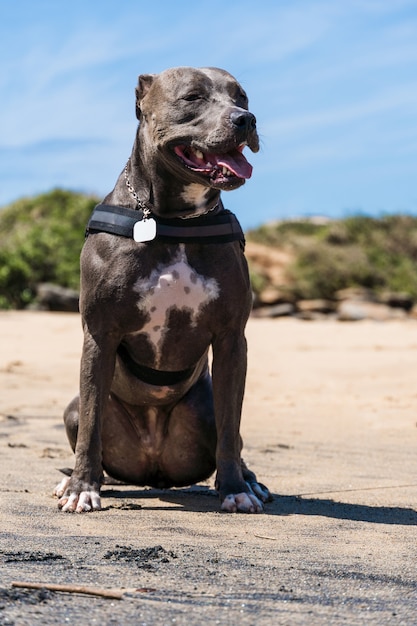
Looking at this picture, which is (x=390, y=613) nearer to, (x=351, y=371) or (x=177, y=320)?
(x=177, y=320)

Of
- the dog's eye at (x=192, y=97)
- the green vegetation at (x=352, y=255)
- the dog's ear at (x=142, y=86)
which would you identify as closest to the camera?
the dog's eye at (x=192, y=97)

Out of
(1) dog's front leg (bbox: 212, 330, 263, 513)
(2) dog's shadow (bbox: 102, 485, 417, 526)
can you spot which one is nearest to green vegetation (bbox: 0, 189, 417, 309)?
(2) dog's shadow (bbox: 102, 485, 417, 526)

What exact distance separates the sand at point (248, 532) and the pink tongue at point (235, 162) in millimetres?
1639

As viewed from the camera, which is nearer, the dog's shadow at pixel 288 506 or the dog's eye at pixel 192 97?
the dog's shadow at pixel 288 506

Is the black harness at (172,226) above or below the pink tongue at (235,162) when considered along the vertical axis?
below

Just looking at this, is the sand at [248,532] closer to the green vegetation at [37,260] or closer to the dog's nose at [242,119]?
the dog's nose at [242,119]

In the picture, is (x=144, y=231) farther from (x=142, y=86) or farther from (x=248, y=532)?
(x=248, y=532)

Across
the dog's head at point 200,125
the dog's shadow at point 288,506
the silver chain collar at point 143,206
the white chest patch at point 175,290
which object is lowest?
the dog's shadow at point 288,506

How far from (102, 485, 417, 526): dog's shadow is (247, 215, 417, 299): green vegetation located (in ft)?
89.2

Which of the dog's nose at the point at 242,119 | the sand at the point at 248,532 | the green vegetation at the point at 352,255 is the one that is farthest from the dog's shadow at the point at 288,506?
the green vegetation at the point at 352,255

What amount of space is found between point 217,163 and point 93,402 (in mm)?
1342

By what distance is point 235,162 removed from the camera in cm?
517

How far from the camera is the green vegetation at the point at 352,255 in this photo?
3419 centimetres

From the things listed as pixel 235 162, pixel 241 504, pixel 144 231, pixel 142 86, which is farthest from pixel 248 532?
pixel 142 86
